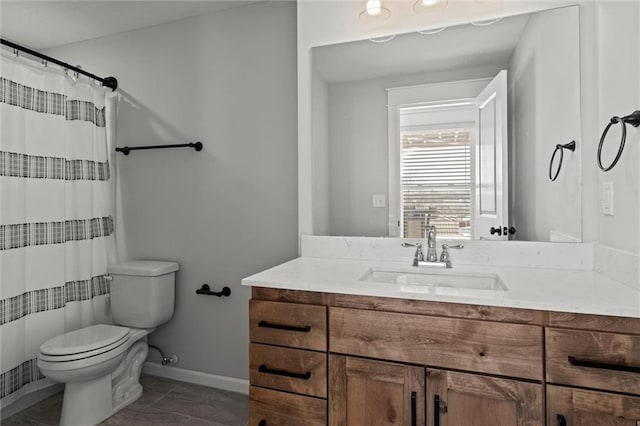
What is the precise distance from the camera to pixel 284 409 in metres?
1.27

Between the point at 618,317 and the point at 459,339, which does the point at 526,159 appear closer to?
the point at 618,317

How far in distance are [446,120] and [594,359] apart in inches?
43.4

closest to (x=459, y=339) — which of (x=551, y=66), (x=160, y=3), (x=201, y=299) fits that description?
(x=551, y=66)

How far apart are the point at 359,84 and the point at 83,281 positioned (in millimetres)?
2081

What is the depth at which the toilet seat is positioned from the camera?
1747 mm

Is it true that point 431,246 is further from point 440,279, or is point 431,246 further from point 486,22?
point 486,22

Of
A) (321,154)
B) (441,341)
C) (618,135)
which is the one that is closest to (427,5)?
(321,154)

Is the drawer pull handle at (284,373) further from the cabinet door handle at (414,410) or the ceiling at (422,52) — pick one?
the ceiling at (422,52)

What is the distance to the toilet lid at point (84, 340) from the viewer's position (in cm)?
177

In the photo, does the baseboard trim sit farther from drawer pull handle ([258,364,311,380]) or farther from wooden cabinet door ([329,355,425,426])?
wooden cabinet door ([329,355,425,426])

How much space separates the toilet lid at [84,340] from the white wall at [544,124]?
6.96 ft

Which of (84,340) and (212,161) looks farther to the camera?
(212,161)

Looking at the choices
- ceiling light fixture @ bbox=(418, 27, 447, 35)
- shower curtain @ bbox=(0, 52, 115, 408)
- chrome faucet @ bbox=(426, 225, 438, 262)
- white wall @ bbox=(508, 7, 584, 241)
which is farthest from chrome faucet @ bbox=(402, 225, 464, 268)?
shower curtain @ bbox=(0, 52, 115, 408)

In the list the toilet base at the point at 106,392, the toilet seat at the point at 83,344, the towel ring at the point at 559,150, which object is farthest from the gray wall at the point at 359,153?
the toilet base at the point at 106,392
